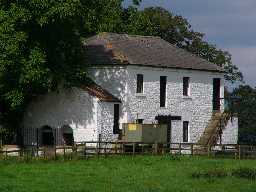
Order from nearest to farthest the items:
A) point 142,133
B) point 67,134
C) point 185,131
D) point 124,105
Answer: point 142,133, point 67,134, point 124,105, point 185,131

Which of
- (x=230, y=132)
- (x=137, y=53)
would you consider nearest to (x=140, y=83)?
(x=137, y=53)

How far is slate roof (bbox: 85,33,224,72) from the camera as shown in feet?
206

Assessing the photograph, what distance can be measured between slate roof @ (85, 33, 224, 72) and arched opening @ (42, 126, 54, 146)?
575 centimetres

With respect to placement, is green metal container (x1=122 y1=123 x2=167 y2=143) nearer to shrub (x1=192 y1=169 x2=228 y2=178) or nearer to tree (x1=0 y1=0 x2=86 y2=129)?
tree (x1=0 y1=0 x2=86 y2=129)

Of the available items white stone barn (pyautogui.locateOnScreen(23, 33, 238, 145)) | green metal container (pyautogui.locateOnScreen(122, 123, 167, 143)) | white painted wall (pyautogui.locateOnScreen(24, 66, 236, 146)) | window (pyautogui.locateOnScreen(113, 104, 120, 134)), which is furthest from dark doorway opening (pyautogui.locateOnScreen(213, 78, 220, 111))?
window (pyautogui.locateOnScreen(113, 104, 120, 134))

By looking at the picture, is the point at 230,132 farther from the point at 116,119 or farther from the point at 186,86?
the point at 116,119

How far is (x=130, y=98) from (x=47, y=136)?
6623 millimetres

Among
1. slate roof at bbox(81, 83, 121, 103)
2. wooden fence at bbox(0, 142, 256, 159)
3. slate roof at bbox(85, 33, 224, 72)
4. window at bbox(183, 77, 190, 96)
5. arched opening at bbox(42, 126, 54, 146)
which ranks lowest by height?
wooden fence at bbox(0, 142, 256, 159)

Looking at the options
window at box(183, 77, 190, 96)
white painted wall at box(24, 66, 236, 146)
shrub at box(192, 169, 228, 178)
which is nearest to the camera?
shrub at box(192, 169, 228, 178)

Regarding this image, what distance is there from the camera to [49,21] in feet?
181

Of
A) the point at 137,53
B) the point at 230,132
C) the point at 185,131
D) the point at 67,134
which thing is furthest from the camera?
the point at 230,132

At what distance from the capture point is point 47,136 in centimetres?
6266

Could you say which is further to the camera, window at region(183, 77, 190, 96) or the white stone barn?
window at region(183, 77, 190, 96)

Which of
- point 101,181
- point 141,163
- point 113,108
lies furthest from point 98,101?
point 101,181
